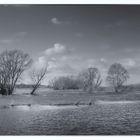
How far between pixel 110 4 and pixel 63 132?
3543mm

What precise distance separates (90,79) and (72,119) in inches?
51.7

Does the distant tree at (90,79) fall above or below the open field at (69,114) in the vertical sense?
above

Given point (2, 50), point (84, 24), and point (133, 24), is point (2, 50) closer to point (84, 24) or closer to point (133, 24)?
point (84, 24)

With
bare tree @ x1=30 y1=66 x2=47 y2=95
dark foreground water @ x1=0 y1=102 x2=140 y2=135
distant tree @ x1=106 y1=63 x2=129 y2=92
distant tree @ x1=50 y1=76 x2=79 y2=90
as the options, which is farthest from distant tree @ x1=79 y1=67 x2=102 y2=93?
bare tree @ x1=30 y1=66 x2=47 y2=95

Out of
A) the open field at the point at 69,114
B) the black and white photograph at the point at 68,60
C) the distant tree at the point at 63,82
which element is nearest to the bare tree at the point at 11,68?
the black and white photograph at the point at 68,60

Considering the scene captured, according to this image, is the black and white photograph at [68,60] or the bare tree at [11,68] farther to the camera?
the bare tree at [11,68]

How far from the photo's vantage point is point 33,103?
8.89 m

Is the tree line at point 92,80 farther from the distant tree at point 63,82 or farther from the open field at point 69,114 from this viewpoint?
the open field at point 69,114

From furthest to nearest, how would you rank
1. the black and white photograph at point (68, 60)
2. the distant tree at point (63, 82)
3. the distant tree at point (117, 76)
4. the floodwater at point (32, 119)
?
the distant tree at point (63, 82) < the distant tree at point (117, 76) < the black and white photograph at point (68, 60) < the floodwater at point (32, 119)

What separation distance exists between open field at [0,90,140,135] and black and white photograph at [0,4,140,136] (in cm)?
3

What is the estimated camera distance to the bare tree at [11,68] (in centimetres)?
857

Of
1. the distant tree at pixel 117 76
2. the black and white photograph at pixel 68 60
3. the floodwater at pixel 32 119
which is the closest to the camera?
the floodwater at pixel 32 119

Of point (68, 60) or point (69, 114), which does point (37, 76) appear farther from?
point (69, 114)

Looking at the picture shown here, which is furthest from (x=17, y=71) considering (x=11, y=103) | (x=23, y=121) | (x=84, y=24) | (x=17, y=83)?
(x=84, y=24)
